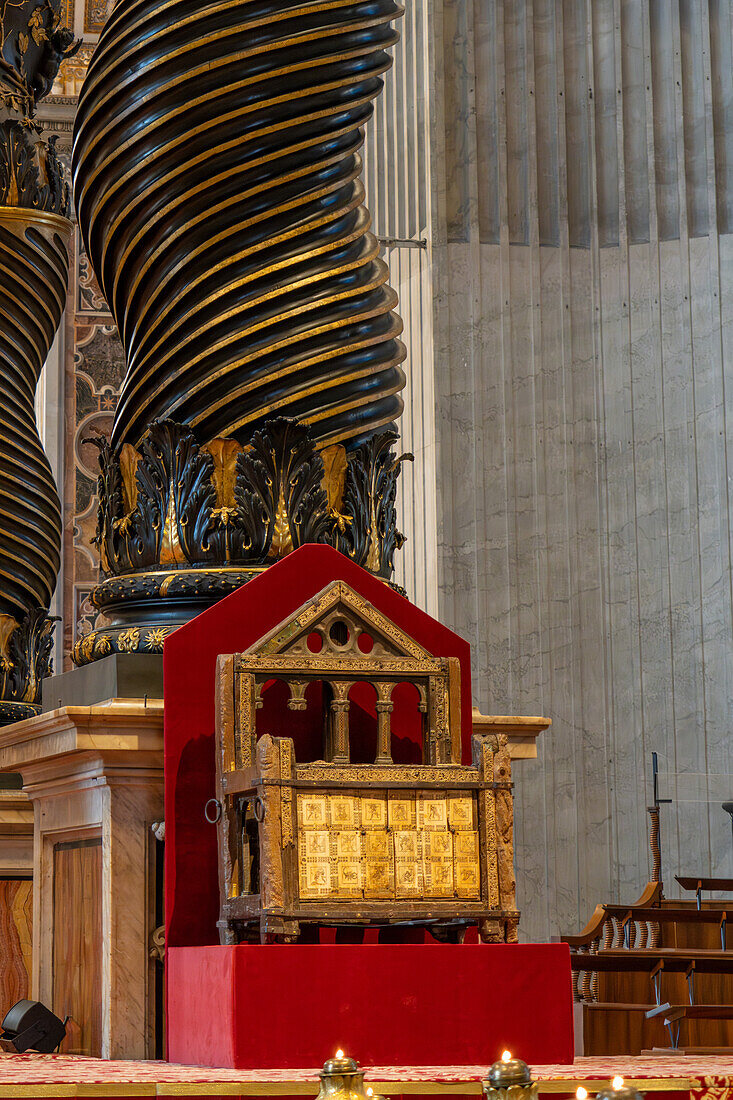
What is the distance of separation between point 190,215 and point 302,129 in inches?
11.5

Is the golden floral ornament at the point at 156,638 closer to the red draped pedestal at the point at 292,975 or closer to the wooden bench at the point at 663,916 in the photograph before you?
the red draped pedestal at the point at 292,975

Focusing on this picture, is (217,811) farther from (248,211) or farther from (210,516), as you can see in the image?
(248,211)

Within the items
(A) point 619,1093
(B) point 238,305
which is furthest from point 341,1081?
(B) point 238,305

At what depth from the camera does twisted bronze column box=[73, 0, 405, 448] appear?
3.23m

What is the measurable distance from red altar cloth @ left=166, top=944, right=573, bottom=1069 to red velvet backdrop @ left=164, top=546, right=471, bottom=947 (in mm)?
151

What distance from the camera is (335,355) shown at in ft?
10.7

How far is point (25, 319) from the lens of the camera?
19.0 ft

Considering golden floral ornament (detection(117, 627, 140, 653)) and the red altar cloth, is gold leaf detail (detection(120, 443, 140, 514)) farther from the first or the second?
the red altar cloth

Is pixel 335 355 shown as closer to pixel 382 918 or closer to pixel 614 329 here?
pixel 382 918

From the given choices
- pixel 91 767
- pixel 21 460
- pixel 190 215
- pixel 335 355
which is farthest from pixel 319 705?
pixel 21 460

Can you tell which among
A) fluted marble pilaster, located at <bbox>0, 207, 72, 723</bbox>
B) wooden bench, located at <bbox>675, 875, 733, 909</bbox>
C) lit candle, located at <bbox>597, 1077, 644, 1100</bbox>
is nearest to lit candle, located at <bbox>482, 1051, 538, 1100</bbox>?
lit candle, located at <bbox>597, 1077, 644, 1100</bbox>

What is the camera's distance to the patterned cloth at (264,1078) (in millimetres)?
2236

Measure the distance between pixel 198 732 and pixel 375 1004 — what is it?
2.02 ft

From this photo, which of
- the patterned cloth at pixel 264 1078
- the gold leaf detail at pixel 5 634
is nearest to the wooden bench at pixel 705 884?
the gold leaf detail at pixel 5 634
